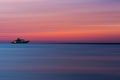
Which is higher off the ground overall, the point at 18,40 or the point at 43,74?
the point at 18,40

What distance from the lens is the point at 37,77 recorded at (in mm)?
22344

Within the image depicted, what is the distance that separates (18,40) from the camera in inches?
4614

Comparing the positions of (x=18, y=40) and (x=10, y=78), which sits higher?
(x=18, y=40)

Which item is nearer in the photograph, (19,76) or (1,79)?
(1,79)

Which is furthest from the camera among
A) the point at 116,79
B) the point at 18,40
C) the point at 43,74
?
the point at 18,40

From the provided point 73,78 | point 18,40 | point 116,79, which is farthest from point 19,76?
point 18,40

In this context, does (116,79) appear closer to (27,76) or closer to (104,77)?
(104,77)

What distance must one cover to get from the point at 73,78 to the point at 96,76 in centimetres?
189

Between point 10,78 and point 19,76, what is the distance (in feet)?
3.32

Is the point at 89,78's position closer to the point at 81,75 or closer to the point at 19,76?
the point at 81,75

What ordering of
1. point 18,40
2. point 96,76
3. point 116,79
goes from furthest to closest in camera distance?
point 18,40 < point 96,76 < point 116,79

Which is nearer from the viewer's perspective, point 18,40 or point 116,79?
point 116,79

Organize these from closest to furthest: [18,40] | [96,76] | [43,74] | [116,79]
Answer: [116,79] < [96,76] < [43,74] < [18,40]

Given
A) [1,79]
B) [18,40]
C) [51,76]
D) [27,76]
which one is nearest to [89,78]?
[51,76]
